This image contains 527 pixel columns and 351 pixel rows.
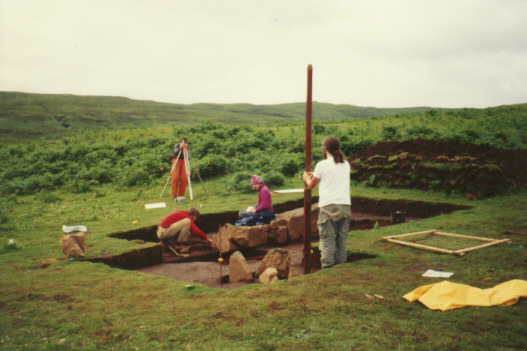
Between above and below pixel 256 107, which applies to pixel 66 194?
below

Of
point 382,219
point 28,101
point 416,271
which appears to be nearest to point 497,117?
point 382,219

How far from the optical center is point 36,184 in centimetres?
2162

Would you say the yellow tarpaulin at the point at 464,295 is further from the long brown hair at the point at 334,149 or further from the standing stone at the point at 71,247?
the standing stone at the point at 71,247

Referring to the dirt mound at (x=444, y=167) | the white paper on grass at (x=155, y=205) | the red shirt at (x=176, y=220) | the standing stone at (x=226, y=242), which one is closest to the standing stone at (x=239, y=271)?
the standing stone at (x=226, y=242)

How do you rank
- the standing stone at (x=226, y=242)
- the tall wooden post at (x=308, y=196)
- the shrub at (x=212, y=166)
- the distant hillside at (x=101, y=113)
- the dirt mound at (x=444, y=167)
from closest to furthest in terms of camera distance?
the tall wooden post at (x=308, y=196), the standing stone at (x=226, y=242), the dirt mound at (x=444, y=167), the shrub at (x=212, y=166), the distant hillside at (x=101, y=113)

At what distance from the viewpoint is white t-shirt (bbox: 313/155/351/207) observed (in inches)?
271

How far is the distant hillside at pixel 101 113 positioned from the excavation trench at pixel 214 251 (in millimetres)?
28146

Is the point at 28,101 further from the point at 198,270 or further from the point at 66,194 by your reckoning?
the point at 198,270

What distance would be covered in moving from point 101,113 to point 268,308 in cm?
7385

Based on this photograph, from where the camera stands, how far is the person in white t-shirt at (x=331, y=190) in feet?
22.6

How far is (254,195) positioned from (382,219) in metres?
5.86

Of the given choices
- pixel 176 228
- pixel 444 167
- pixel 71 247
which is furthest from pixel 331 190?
pixel 444 167

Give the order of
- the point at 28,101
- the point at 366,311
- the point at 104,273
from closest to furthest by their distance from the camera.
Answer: the point at 366,311 → the point at 104,273 → the point at 28,101

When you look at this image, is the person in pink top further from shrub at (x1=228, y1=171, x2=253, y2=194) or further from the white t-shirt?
shrub at (x1=228, y1=171, x2=253, y2=194)
